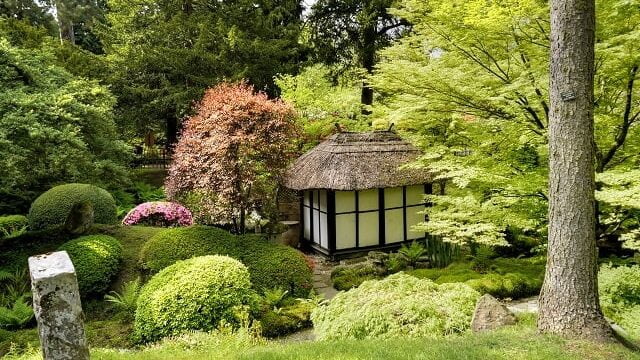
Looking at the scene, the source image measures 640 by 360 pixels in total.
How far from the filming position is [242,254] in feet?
28.9

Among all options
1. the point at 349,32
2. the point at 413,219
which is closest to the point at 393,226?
the point at 413,219

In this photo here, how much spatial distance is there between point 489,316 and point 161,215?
910cm

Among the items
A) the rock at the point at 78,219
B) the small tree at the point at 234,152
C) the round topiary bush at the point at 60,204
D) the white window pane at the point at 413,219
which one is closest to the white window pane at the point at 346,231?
the white window pane at the point at 413,219

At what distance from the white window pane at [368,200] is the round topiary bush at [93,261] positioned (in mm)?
6094

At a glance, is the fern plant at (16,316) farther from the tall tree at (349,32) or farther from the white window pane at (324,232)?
the tall tree at (349,32)

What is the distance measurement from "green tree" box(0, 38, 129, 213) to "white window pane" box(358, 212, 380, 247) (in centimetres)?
617

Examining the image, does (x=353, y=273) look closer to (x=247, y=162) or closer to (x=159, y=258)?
(x=247, y=162)

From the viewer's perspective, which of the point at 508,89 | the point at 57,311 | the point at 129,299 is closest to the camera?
the point at 57,311

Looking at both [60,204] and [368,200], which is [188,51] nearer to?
[60,204]

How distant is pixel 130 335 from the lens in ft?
23.2

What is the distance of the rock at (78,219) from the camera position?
9.62 metres

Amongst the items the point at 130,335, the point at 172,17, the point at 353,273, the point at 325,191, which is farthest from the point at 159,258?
the point at 172,17

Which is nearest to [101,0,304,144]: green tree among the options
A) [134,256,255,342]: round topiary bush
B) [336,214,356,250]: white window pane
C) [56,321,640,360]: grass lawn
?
[336,214,356,250]: white window pane

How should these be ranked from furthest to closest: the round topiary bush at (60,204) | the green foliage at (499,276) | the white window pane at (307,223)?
the white window pane at (307,223)
the round topiary bush at (60,204)
the green foliage at (499,276)
